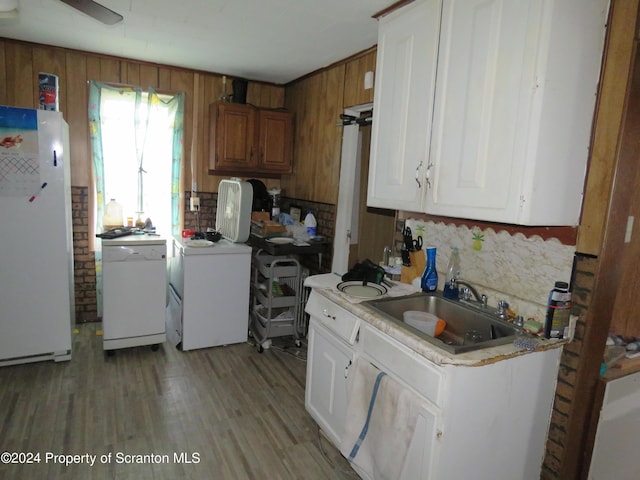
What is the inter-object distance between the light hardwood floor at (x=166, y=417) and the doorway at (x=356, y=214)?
0.98 m

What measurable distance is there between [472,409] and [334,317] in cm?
78

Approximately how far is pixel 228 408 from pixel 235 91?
9.21ft

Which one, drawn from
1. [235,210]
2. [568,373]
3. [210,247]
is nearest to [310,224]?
[235,210]

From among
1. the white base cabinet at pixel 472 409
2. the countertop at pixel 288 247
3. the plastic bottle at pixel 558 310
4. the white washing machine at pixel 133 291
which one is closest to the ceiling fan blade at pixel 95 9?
the white washing machine at pixel 133 291

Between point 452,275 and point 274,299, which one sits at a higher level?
point 452,275

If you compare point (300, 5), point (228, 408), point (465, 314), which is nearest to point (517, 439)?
point (465, 314)

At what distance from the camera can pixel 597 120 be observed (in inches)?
58.9

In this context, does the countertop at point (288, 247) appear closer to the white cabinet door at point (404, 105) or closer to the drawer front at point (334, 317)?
the drawer front at point (334, 317)

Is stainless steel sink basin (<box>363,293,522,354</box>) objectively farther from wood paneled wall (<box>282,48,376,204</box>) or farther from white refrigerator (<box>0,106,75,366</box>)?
white refrigerator (<box>0,106,75,366</box>)

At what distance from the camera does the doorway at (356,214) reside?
10.4ft

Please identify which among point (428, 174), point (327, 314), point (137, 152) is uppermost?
point (137, 152)

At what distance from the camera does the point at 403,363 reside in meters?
1.55

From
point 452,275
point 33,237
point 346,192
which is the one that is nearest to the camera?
point 452,275

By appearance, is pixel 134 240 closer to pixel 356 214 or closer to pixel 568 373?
pixel 356 214
